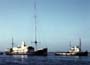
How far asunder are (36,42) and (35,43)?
152 centimetres

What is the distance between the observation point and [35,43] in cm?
19238

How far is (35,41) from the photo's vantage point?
191 meters

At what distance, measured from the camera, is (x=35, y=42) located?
192 m

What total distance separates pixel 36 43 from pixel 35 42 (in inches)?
37.7

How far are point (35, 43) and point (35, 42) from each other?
41.9 inches

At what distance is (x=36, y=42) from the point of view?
191m

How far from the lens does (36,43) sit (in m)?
192

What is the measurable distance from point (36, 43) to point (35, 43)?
70cm

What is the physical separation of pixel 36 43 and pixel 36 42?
1063 millimetres

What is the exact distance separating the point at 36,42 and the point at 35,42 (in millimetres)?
694
